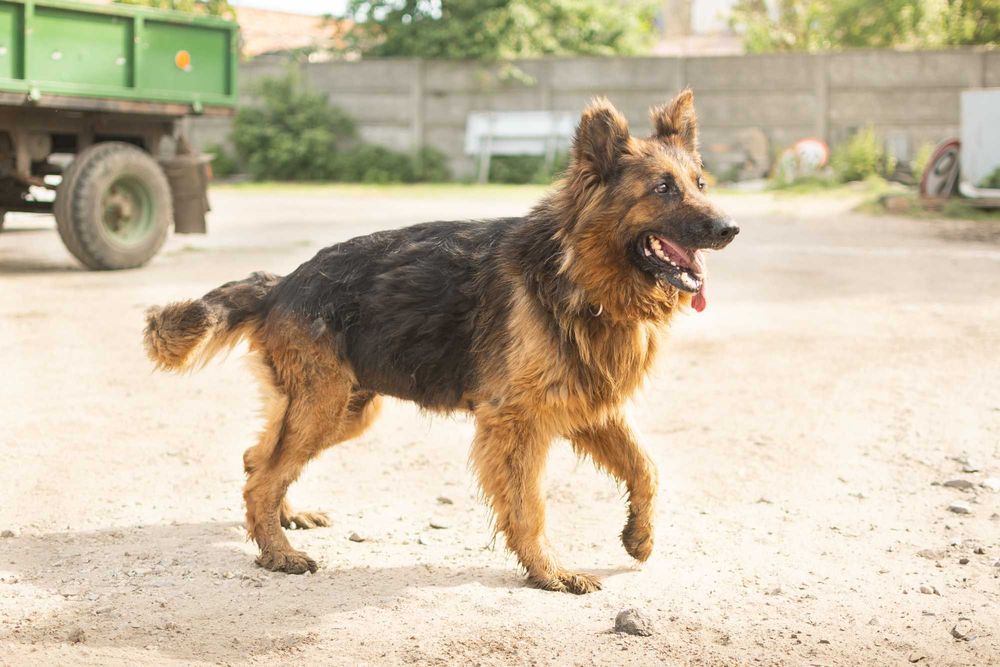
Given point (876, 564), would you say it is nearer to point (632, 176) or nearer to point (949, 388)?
point (632, 176)

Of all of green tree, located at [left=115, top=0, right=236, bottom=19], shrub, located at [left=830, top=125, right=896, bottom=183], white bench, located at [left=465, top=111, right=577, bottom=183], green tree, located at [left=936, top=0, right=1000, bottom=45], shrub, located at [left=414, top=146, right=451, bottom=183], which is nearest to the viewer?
green tree, located at [left=115, top=0, right=236, bottom=19]

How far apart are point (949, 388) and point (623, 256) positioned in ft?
12.1

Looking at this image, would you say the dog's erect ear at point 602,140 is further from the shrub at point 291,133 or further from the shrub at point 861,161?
the shrub at point 291,133

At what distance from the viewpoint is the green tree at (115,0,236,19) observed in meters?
13.5

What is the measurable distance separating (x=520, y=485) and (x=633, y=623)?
2.64 ft

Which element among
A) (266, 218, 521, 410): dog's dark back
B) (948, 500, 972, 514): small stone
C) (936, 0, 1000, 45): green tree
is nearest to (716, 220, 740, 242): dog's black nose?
(266, 218, 521, 410): dog's dark back

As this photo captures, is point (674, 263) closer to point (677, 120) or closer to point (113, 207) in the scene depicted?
point (677, 120)

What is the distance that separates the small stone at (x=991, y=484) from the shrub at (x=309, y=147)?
22191 millimetres

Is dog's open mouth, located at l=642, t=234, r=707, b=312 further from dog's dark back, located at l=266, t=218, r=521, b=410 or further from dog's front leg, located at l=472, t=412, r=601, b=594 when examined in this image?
dog's front leg, located at l=472, t=412, r=601, b=594

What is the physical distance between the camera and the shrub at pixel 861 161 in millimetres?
23797

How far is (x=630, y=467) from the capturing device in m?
4.83

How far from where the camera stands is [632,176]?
4441 millimetres

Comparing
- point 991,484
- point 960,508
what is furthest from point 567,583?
point 991,484

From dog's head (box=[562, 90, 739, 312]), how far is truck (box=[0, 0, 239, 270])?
7999 mm
